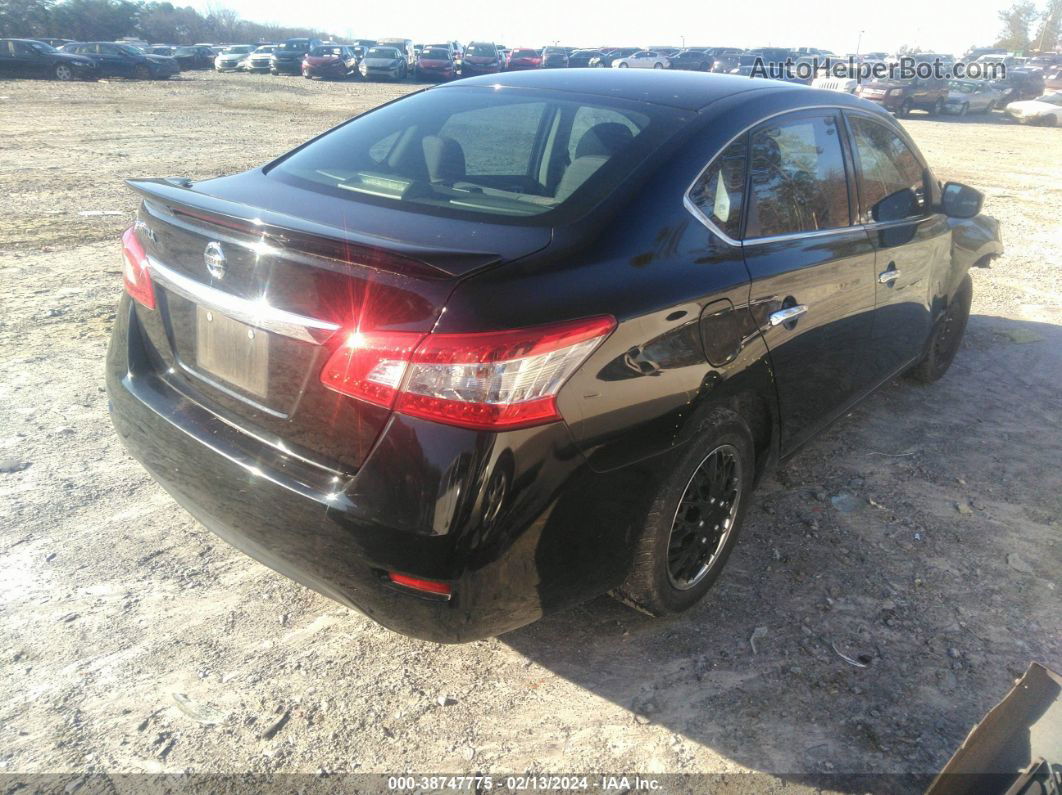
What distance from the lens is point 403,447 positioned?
200cm

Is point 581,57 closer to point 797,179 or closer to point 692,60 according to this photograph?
point 692,60

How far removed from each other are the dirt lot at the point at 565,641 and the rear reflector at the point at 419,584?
0.55 m

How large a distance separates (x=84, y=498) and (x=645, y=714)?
239 centimetres

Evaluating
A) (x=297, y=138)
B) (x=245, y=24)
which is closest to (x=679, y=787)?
(x=297, y=138)

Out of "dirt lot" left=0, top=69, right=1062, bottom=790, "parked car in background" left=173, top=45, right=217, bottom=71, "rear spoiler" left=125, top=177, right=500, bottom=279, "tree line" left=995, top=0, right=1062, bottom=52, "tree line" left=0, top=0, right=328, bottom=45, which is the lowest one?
"dirt lot" left=0, top=69, right=1062, bottom=790

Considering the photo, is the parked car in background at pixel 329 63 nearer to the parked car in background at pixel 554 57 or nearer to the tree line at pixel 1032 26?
the parked car in background at pixel 554 57

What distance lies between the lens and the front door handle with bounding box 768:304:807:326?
2.79 metres

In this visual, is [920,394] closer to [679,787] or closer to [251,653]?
[679,787]

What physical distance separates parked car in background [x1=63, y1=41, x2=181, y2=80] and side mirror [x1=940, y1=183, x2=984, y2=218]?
35.1 meters

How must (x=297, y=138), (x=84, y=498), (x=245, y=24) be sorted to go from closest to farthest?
(x=84, y=498) → (x=297, y=138) → (x=245, y=24)

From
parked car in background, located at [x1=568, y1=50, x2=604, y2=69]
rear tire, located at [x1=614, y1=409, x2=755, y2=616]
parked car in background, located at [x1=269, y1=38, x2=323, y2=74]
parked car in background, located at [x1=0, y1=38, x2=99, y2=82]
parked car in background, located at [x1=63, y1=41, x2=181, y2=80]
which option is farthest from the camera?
parked car in background, located at [x1=568, y1=50, x2=604, y2=69]

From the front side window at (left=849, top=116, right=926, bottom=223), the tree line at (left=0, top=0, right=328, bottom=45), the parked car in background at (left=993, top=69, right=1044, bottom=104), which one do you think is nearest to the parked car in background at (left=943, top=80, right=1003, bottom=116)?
the parked car in background at (left=993, top=69, right=1044, bottom=104)

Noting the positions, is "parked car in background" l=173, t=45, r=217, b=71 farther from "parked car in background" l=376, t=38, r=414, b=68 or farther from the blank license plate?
the blank license plate

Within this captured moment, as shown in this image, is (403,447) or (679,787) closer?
(403,447)
